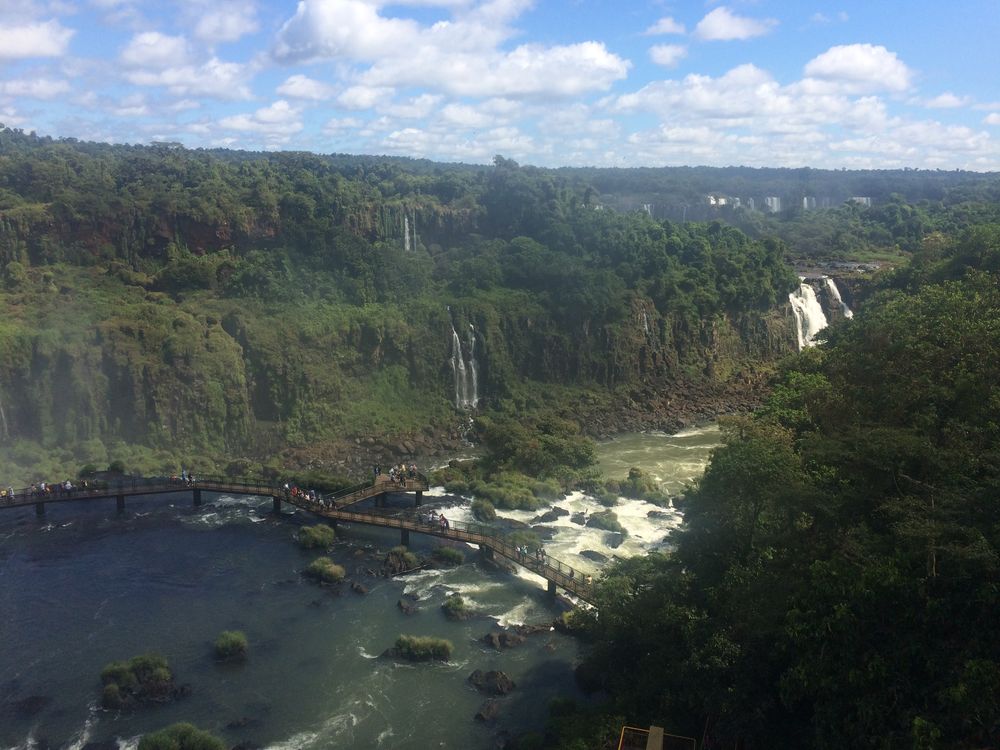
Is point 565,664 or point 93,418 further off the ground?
point 93,418

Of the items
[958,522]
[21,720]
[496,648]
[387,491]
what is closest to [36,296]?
[387,491]

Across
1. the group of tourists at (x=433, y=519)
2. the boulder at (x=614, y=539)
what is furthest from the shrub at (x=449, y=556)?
the boulder at (x=614, y=539)

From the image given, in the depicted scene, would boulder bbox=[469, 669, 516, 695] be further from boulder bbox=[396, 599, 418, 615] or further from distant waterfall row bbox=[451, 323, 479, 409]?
distant waterfall row bbox=[451, 323, 479, 409]

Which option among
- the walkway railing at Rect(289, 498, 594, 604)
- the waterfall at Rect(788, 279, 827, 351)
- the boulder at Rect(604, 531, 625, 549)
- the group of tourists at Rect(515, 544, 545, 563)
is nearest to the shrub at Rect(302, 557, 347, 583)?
the walkway railing at Rect(289, 498, 594, 604)

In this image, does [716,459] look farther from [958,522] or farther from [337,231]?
[337,231]

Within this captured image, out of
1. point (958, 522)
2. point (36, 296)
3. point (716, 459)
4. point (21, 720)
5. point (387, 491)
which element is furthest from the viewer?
point (36, 296)

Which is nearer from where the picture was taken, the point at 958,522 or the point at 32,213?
the point at 958,522

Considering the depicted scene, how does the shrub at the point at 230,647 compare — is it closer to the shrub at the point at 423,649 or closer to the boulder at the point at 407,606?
the shrub at the point at 423,649
